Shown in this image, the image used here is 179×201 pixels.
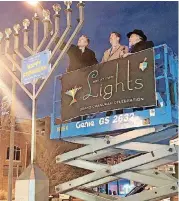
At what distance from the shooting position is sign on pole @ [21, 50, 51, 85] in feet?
23.1

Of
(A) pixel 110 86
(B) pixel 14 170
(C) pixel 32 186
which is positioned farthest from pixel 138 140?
(B) pixel 14 170

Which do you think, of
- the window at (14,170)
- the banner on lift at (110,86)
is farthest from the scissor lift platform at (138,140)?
the window at (14,170)

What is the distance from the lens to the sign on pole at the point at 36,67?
7043 millimetres

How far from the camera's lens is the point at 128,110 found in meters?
6.67

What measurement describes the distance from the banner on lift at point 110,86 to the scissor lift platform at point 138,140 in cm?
19

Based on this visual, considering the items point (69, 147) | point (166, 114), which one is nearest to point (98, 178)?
point (166, 114)

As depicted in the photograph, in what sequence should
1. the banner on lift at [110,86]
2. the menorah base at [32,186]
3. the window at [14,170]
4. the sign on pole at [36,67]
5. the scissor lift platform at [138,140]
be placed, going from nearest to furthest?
the menorah base at [32,186]
the scissor lift platform at [138,140]
the banner on lift at [110,86]
the sign on pole at [36,67]
the window at [14,170]

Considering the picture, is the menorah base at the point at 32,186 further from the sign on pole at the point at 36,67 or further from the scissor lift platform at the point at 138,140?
the sign on pole at the point at 36,67

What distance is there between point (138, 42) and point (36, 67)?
208 centimetres

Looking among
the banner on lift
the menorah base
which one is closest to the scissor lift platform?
the banner on lift

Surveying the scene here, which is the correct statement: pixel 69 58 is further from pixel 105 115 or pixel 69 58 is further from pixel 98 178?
pixel 98 178

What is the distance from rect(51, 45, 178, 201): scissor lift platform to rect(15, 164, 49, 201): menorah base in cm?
113

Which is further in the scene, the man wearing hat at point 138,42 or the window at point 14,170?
the window at point 14,170

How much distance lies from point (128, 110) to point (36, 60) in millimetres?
2135
